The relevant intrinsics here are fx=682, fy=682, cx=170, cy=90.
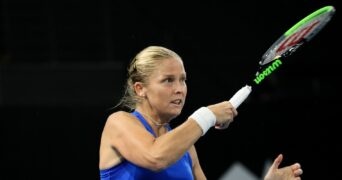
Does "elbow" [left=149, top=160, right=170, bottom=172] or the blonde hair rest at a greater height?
the blonde hair

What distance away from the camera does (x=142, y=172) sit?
10.6ft

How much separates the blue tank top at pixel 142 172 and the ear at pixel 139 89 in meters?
0.11

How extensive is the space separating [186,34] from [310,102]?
137cm

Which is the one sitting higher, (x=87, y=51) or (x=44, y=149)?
(x=87, y=51)

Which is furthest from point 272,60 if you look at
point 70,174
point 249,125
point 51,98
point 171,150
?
point 51,98

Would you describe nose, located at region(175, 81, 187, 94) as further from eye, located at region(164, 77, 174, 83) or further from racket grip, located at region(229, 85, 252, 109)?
racket grip, located at region(229, 85, 252, 109)

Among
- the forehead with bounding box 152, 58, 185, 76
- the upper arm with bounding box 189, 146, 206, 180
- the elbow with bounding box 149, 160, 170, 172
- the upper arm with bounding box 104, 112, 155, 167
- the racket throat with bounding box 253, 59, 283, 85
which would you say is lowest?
the upper arm with bounding box 189, 146, 206, 180

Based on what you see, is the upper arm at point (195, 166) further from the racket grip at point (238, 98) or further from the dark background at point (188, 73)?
the dark background at point (188, 73)

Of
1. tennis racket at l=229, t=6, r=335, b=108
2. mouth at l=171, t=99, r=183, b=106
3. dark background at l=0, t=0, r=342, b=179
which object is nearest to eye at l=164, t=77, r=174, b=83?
mouth at l=171, t=99, r=183, b=106

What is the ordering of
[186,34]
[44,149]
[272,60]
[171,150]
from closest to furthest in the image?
[171,150] < [272,60] < [44,149] < [186,34]

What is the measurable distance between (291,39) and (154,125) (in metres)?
1.03

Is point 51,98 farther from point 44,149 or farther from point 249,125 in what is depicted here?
point 249,125

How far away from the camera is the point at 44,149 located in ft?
19.6

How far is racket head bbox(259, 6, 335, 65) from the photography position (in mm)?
3826
